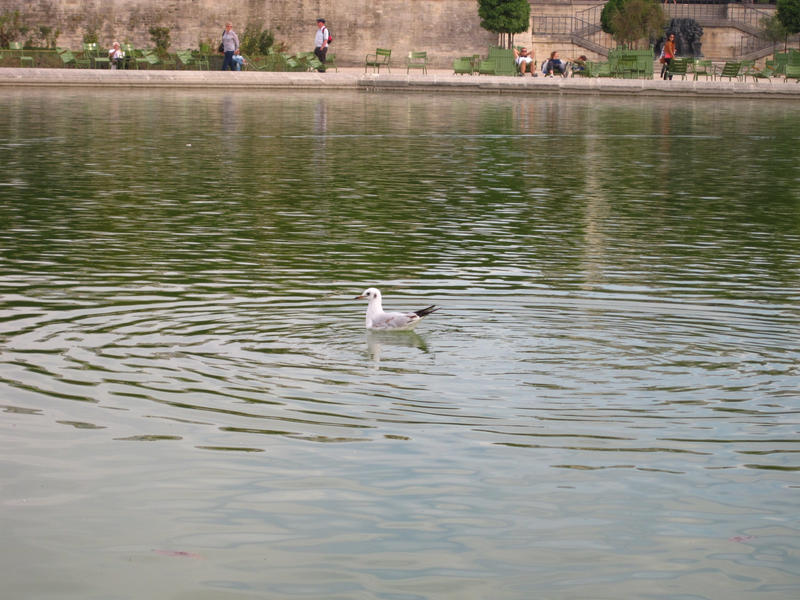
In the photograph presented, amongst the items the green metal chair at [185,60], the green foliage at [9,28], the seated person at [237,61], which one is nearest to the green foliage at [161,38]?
the green metal chair at [185,60]

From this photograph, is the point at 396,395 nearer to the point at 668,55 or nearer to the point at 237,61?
the point at 668,55

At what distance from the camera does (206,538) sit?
231 inches

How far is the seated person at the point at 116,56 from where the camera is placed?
4856 cm

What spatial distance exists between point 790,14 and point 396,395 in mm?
52365

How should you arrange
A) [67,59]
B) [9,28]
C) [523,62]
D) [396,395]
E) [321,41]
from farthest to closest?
[9,28], [523,62], [321,41], [67,59], [396,395]

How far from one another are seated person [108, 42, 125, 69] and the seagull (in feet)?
133

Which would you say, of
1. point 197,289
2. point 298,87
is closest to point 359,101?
point 298,87

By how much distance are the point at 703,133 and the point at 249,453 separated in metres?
24.0

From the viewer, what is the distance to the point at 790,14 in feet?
184

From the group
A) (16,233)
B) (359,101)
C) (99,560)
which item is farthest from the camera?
(359,101)

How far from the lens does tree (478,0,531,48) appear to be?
189 ft

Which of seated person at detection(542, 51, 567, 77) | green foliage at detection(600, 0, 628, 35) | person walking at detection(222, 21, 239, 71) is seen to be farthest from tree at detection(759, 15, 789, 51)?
person walking at detection(222, 21, 239, 71)

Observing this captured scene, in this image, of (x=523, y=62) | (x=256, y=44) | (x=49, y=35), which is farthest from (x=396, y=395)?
(x=49, y=35)

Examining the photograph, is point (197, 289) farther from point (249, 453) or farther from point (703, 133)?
point (703, 133)
